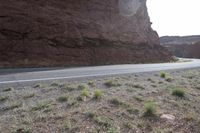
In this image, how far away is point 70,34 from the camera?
2586 cm

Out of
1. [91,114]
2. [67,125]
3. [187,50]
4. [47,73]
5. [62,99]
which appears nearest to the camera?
[67,125]

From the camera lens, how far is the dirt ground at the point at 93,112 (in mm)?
5871

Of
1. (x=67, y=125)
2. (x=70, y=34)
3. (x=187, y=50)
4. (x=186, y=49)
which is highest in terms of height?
(x=70, y=34)

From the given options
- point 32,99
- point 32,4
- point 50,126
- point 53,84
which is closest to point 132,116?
point 50,126

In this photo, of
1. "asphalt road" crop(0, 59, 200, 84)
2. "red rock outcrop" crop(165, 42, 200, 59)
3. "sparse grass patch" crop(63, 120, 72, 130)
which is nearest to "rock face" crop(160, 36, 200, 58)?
"red rock outcrop" crop(165, 42, 200, 59)

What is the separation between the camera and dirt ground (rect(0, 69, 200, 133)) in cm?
587

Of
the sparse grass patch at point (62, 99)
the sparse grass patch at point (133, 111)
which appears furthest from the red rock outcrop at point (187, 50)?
the sparse grass patch at point (62, 99)

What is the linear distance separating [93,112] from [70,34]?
65.0ft

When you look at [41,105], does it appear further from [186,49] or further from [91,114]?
[186,49]

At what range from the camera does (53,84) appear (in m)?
10.5

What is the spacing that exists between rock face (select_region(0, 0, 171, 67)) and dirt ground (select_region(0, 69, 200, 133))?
40.7 ft

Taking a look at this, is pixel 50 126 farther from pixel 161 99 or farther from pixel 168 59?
pixel 168 59

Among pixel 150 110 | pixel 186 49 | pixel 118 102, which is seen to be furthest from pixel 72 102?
pixel 186 49

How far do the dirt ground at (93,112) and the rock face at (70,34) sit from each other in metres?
12.4
